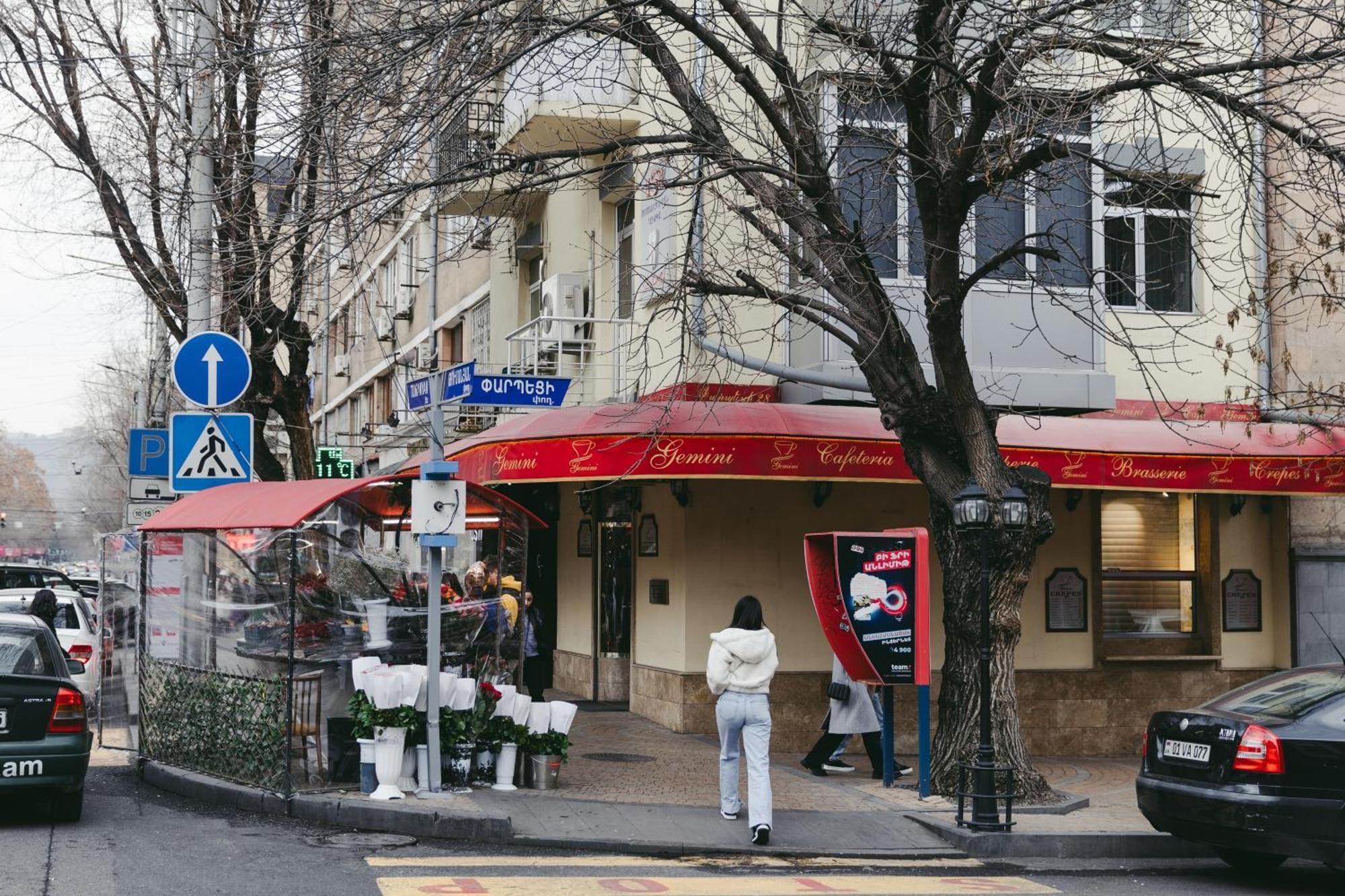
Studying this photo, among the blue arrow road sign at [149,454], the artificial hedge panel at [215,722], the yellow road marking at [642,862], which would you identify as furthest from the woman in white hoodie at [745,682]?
the blue arrow road sign at [149,454]

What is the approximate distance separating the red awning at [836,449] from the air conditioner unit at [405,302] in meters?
14.6

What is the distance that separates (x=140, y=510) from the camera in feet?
49.6

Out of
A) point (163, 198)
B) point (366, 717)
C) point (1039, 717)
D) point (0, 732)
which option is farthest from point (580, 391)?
point (0, 732)

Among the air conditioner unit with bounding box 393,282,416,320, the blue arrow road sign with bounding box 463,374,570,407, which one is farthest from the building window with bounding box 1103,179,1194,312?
the air conditioner unit with bounding box 393,282,416,320

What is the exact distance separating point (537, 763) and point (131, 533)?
487 cm

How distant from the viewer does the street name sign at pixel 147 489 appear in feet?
49.4

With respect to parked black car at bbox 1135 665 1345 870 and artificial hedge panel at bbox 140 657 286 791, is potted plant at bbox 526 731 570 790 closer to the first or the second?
artificial hedge panel at bbox 140 657 286 791

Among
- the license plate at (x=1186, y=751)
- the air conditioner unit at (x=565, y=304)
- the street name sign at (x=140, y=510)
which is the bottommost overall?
the license plate at (x=1186, y=751)

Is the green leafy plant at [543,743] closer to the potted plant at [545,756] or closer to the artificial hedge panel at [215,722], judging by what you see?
the potted plant at [545,756]

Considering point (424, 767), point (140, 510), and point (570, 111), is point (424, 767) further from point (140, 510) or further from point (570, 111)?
point (570, 111)

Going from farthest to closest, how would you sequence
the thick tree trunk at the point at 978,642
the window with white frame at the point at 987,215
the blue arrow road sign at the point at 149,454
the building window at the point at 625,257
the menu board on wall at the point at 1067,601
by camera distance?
the building window at the point at 625,257 < the menu board on wall at the point at 1067,601 < the blue arrow road sign at the point at 149,454 < the window with white frame at the point at 987,215 < the thick tree trunk at the point at 978,642

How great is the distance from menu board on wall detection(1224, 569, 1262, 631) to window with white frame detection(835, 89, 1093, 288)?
418cm

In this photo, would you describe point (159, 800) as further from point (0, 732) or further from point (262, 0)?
point (262, 0)

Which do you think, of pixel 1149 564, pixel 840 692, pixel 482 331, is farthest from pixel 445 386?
pixel 482 331
